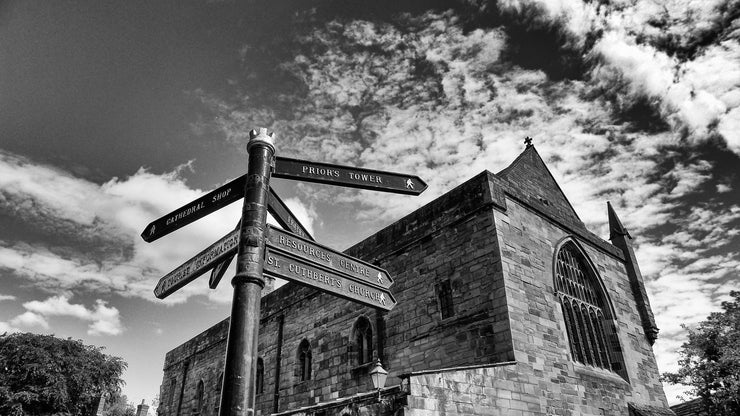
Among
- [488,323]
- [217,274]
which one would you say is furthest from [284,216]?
[488,323]

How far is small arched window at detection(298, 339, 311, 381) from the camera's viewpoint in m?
14.6

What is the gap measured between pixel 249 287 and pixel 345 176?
150 centimetres

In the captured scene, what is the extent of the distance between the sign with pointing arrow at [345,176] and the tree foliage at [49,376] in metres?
28.9

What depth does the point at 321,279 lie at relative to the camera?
3.69 metres

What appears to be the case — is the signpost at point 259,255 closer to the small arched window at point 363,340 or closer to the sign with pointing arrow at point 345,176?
the sign with pointing arrow at point 345,176

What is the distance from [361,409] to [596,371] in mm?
6878

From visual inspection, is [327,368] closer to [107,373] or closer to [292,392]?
[292,392]

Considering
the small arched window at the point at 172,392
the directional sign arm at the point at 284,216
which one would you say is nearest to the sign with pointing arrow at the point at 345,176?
the directional sign arm at the point at 284,216

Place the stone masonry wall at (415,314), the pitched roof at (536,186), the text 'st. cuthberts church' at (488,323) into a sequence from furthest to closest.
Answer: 1. the pitched roof at (536,186)
2. the stone masonry wall at (415,314)
3. the text 'st. cuthberts church' at (488,323)

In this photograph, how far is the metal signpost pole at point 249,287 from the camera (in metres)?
2.75

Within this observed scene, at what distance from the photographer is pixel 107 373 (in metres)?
28.7

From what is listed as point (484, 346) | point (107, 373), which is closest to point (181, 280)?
point (484, 346)

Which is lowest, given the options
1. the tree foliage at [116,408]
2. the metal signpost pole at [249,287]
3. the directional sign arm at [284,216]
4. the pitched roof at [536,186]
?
the metal signpost pole at [249,287]

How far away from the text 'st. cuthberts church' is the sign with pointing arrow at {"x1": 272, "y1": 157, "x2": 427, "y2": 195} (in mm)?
3946
